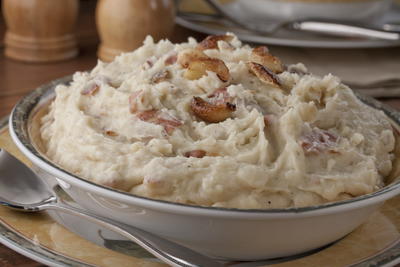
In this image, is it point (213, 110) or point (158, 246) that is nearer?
point (158, 246)

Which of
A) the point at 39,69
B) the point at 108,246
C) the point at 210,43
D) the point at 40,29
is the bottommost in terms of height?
the point at 39,69

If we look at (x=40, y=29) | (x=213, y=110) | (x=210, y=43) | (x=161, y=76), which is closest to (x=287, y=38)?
(x=40, y=29)

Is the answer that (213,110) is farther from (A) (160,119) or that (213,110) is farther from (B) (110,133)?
(B) (110,133)

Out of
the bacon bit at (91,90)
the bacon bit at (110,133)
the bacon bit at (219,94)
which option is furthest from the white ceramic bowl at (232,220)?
the bacon bit at (219,94)

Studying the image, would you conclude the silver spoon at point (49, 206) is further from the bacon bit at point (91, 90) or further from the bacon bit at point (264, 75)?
the bacon bit at point (264, 75)

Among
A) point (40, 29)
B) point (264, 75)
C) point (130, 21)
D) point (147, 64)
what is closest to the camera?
point (264, 75)

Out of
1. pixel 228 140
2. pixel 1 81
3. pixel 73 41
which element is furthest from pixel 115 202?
pixel 73 41

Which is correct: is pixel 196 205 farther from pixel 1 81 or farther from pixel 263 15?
pixel 263 15
